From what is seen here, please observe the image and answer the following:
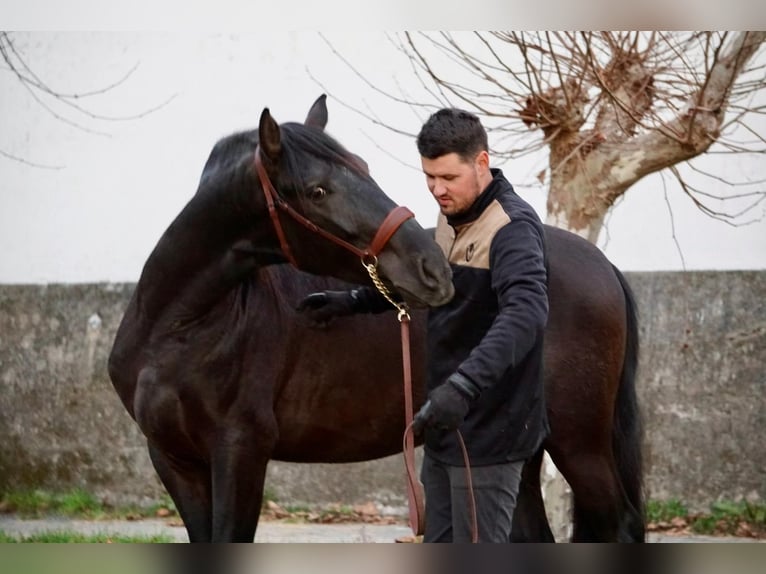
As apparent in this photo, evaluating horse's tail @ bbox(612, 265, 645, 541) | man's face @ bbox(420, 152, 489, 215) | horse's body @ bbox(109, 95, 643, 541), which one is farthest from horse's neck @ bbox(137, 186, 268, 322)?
horse's tail @ bbox(612, 265, 645, 541)

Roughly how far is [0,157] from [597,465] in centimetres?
295

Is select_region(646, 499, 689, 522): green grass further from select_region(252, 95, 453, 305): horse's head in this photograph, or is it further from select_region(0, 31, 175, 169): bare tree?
select_region(0, 31, 175, 169): bare tree

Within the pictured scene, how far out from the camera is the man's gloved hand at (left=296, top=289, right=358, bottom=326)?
3.30m

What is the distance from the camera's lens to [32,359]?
4.48 m

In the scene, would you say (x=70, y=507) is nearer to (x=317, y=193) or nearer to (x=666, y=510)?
(x=317, y=193)

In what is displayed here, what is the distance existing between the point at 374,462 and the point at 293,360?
1.51 metres

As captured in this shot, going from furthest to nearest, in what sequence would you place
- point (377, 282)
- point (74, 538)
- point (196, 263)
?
point (74, 538)
point (196, 263)
point (377, 282)

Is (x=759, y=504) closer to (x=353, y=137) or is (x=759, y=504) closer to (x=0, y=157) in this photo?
(x=353, y=137)

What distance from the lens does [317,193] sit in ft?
9.98

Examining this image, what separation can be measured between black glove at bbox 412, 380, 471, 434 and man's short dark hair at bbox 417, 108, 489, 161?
0.74 meters

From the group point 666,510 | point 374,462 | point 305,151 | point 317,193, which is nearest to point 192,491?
point 317,193

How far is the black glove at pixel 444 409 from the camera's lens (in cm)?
237

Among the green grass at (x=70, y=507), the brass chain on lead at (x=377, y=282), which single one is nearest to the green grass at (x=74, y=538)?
the green grass at (x=70, y=507)

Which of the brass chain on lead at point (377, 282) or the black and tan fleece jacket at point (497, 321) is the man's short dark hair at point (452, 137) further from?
the brass chain on lead at point (377, 282)
